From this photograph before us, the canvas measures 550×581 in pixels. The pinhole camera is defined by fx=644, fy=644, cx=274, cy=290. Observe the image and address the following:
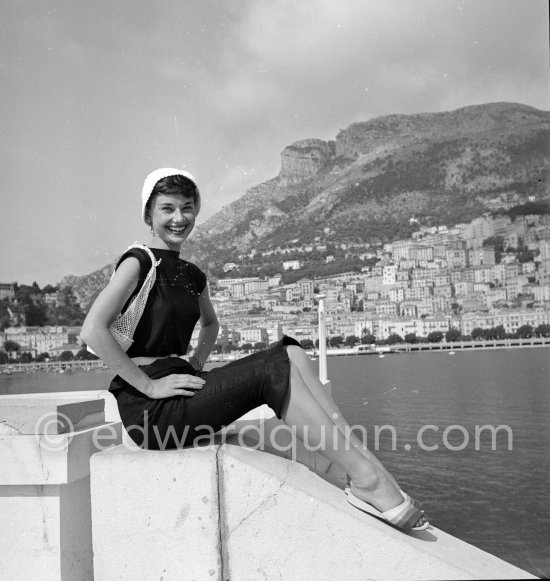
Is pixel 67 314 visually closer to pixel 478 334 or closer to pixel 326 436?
pixel 326 436

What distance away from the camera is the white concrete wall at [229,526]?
4.05 feet

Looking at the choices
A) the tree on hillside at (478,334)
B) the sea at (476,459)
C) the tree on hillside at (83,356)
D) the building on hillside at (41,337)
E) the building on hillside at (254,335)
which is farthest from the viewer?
the tree on hillside at (478,334)

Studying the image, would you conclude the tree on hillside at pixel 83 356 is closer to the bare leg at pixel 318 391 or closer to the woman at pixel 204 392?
the woman at pixel 204 392

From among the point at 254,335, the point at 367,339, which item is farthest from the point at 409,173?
the point at 254,335

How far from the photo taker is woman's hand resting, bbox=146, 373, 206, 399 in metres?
1.34

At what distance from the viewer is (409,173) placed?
243ft

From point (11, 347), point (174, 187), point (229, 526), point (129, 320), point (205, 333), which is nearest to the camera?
point (229, 526)

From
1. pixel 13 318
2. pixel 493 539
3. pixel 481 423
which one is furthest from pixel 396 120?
pixel 493 539

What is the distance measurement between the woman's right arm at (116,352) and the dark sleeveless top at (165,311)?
0.06 metres

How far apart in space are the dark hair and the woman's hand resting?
0.46 m

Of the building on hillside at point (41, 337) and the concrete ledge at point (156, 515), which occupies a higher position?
the concrete ledge at point (156, 515)

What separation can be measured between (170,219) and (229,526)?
72 centimetres

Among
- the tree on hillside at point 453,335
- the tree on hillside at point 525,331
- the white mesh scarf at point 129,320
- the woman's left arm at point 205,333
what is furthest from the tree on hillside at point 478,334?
the white mesh scarf at point 129,320

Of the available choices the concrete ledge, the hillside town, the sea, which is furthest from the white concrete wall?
the hillside town
